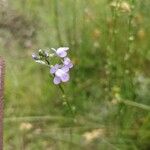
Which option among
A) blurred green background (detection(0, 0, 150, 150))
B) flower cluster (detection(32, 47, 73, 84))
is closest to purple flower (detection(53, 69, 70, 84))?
flower cluster (detection(32, 47, 73, 84))

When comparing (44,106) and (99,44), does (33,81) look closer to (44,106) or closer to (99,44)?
(44,106)

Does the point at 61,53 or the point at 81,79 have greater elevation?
the point at 61,53

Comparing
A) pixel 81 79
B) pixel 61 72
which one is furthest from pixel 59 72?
pixel 81 79

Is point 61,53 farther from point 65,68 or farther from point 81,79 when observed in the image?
point 81,79

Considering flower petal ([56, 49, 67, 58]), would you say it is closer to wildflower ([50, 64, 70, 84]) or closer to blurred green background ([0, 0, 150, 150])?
wildflower ([50, 64, 70, 84])

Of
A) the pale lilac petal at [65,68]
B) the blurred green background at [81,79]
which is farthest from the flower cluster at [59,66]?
the blurred green background at [81,79]

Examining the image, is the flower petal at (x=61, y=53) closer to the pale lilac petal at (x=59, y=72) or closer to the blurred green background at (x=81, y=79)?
the pale lilac petal at (x=59, y=72)

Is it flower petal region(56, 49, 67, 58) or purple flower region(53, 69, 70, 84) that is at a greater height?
flower petal region(56, 49, 67, 58)

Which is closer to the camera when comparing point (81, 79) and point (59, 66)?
point (59, 66)
